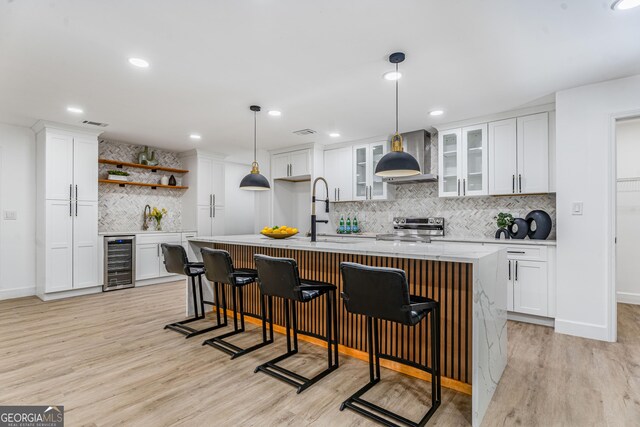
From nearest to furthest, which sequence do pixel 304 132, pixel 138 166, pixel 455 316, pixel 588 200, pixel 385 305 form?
1. pixel 385 305
2. pixel 455 316
3. pixel 588 200
4. pixel 304 132
5. pixel 138 166

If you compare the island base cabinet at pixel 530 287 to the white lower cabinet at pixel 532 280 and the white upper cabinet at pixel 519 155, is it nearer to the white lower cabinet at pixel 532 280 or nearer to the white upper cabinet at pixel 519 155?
the white lower cabinet at pixel 532 280

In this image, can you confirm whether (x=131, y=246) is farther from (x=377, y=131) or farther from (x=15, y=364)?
(x=377, y=131)

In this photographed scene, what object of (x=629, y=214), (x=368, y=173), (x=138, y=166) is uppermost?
(x=138, y=166)

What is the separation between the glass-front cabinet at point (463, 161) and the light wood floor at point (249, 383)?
1.86 meters

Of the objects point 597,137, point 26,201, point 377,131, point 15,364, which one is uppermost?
point 377,131

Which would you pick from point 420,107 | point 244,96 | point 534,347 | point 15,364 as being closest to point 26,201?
point 15,364

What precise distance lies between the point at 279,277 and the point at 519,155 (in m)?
3.39

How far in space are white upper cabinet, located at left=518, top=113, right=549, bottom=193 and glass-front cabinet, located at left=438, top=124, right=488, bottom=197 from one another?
0.41 meters

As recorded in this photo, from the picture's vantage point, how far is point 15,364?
2.69 meters

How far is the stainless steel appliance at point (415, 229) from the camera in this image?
4.80 m

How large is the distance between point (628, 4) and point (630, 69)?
4.18ft

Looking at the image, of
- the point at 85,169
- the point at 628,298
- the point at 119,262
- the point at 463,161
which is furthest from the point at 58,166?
Result: the point at 628,298

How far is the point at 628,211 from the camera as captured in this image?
4.54 metres

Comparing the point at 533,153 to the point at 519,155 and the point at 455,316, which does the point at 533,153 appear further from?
the point at 455,316
